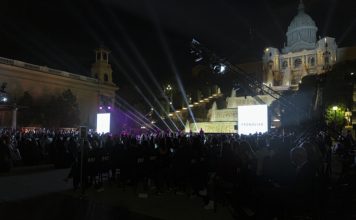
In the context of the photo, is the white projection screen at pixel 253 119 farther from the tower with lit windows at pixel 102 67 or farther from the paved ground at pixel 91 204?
the tower with lit windows at pixel 102 67

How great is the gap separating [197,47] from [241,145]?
1061 cm

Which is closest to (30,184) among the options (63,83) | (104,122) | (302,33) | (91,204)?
(91,204)

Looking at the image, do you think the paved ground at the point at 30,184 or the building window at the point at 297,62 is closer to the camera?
the paved ground at the point at 30,184

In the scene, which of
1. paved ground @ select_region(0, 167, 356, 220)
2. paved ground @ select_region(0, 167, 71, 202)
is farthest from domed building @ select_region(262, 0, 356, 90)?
paved ground @ select_region(0, 167, 356, 220)

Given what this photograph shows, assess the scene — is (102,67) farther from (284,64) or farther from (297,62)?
(297,62)

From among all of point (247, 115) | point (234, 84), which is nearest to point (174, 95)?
point (234, 84)

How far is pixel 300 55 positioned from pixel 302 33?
6924 mm

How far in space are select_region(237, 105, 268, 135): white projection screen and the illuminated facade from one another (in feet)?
89.8

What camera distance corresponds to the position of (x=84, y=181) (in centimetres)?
1151

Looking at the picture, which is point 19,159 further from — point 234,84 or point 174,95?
→ point 174,95

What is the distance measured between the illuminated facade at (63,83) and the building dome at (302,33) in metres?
49.2

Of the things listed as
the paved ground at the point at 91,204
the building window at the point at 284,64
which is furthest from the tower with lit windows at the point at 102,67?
the paved ground at the point at 91,204

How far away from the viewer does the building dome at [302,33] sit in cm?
9074

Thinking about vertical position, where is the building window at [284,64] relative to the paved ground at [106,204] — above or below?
above
